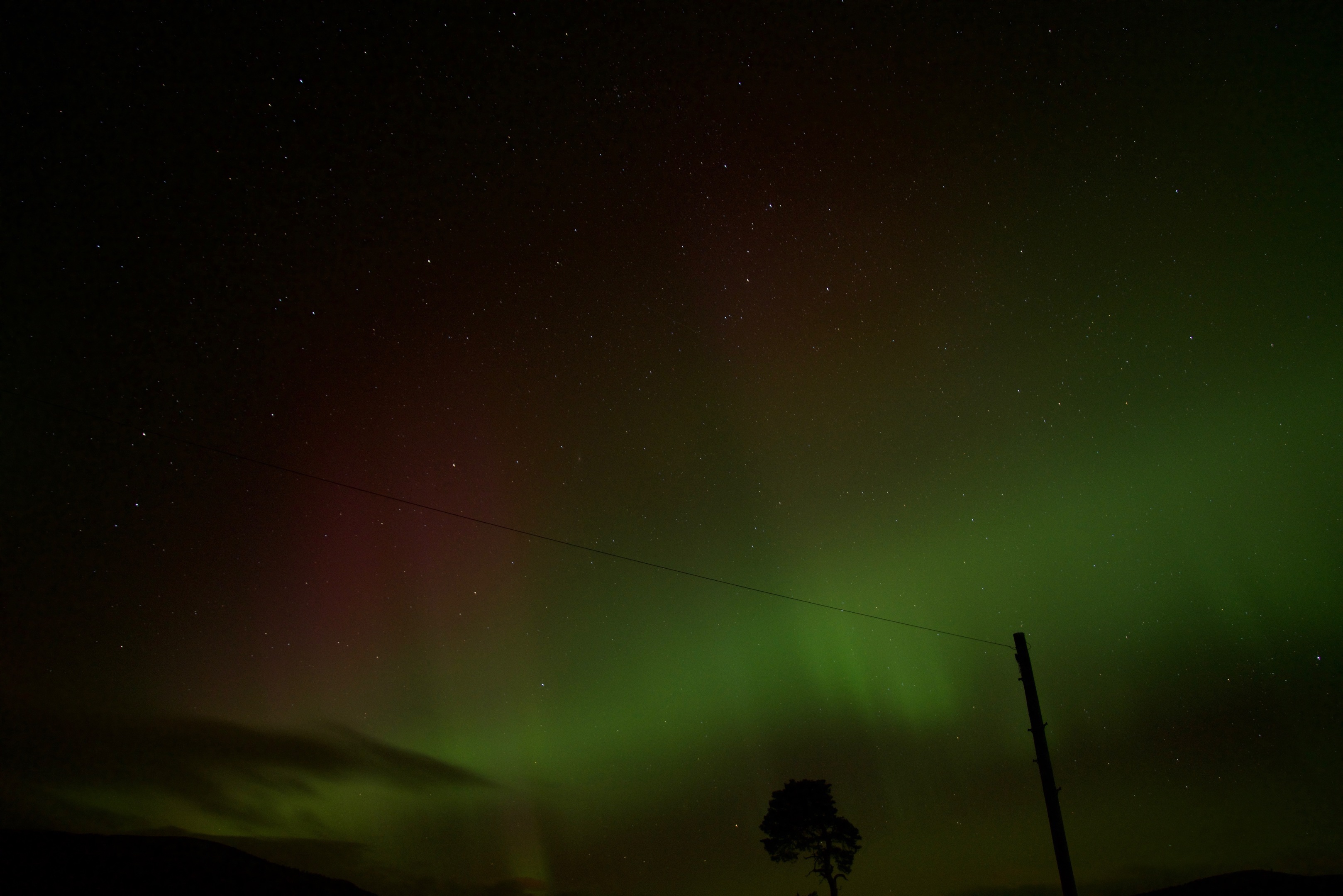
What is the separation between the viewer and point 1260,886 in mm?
23328

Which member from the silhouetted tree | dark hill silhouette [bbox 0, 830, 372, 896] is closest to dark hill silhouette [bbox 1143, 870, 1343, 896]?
the silhouetted tree

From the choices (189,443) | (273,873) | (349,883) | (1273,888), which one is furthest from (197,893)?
(1273,888)

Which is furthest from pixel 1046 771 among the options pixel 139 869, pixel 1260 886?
pixel 139 869

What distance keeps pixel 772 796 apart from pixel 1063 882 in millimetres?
22090

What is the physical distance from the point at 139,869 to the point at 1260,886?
35.9 m

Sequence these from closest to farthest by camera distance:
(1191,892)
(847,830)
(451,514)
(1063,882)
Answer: (1063,882), (451,514), (1191,892), (847,830)

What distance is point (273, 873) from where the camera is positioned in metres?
25.9

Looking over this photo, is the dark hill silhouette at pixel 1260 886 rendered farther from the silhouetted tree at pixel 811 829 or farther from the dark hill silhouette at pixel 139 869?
the dark hill silhouette at pixel 139 869

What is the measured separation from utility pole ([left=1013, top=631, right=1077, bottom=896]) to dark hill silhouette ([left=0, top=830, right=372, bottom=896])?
2390 cm

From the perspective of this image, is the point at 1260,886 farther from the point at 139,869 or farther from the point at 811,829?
the point at 139,869

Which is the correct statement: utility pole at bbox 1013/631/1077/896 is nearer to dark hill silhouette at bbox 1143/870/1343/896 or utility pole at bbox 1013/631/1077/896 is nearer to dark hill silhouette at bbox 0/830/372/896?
dark hill silhouette at bbox 1143/870/1343/896

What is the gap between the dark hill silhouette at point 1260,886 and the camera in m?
21.8

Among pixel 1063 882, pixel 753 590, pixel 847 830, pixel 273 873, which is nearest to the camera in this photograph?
pixel 1063 882

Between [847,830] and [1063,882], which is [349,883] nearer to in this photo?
[847,830]
